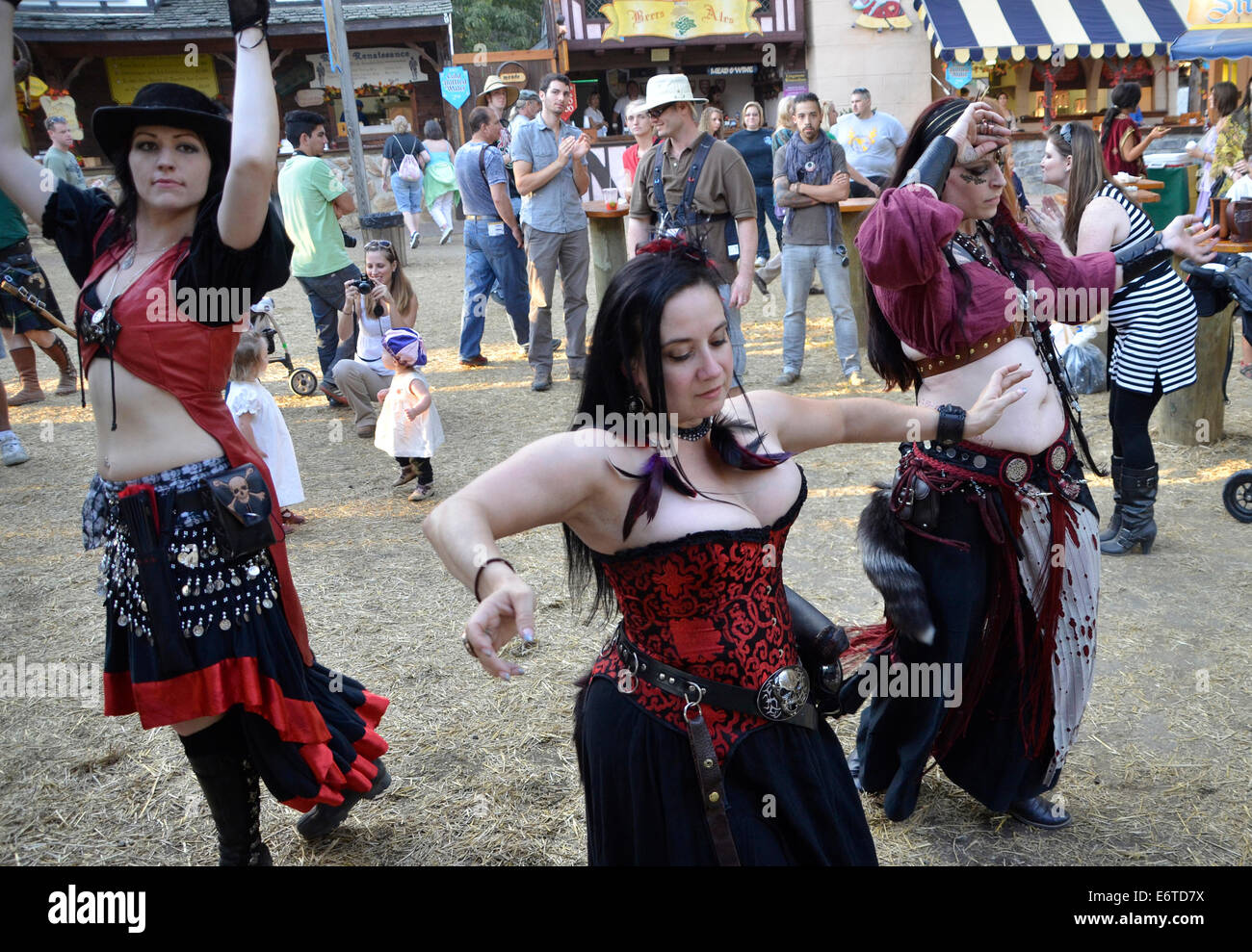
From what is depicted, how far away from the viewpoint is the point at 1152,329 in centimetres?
448

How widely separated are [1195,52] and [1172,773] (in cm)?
1301

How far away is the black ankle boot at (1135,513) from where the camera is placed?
4.51 metres

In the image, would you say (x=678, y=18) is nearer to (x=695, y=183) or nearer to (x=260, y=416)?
(x=695, y=183)

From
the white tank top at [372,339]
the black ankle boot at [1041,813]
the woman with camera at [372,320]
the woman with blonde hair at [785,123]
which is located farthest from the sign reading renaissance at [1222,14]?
the black ankle boot at [1041,813]

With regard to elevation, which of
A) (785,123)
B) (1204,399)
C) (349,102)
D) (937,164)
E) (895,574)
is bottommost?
(1204,399)

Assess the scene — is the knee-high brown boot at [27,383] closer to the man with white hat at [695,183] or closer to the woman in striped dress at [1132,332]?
the man with white hat at [695,183]

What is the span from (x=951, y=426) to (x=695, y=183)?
419 cm

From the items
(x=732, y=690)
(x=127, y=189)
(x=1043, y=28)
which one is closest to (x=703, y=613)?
(x=732, y=690)

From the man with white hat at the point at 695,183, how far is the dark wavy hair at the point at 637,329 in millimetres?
4224

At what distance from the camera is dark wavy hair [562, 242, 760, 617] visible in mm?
1833

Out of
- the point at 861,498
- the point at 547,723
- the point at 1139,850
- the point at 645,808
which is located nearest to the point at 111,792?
the point at 547,723

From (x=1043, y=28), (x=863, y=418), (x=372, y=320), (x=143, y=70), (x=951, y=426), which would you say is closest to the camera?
(x=863, y=418)
